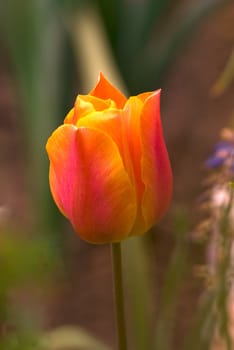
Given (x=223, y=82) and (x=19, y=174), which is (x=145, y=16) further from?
(x=223, y=82)

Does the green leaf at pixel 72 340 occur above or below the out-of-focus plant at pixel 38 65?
below

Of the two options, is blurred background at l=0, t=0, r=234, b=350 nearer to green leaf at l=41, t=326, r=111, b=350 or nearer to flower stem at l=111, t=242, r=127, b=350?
green leaf at l=41, t=326, r=111, b=350

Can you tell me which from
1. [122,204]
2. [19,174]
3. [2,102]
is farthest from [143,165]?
[2,102]

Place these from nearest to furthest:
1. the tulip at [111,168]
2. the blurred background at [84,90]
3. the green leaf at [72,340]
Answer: the tulip at [111,168] → the green leaf at [72,340] → the blurred background at [84,90]

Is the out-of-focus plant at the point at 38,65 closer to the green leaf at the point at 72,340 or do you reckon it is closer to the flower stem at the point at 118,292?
the green leaf at the point at 72,340

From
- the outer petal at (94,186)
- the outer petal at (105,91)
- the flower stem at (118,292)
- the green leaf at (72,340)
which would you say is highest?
the outer petal at (105,91)

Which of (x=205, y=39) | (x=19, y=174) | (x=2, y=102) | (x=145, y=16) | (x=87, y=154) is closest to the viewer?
(x=87, y=154)

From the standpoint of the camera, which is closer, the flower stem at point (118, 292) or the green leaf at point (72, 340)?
the flower stem at point (118, 292)

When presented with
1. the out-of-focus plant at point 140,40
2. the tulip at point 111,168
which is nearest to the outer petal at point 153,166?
the tulip at point 111,168
